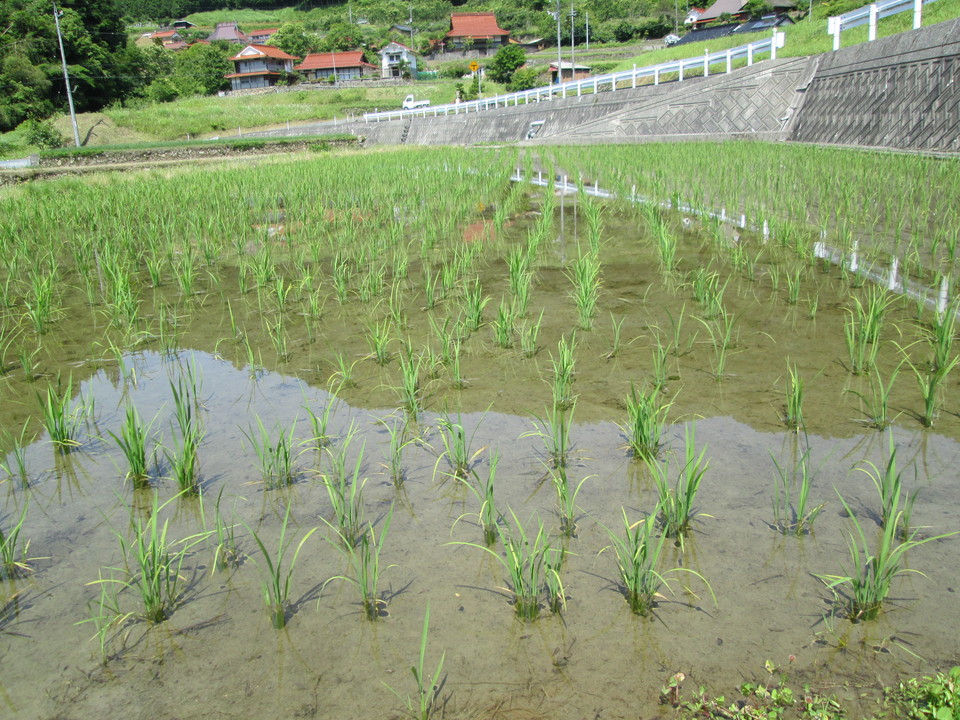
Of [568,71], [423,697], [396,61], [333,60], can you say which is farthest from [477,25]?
[423,697]

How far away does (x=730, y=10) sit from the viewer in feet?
157

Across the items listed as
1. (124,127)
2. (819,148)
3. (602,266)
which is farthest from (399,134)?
(602,266)

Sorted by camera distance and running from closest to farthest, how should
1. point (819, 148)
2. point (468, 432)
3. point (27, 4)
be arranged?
point (468, 432), point (819, 148), point (27, 4)

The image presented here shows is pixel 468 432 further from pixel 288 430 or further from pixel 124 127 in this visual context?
pixel 124 127

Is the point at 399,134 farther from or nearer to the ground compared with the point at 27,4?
nearer to the ground

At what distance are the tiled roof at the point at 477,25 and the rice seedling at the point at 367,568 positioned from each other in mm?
60722

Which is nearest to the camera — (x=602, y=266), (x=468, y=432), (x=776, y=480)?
(x=776, y=480)

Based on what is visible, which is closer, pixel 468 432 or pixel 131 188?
pixel 468 432

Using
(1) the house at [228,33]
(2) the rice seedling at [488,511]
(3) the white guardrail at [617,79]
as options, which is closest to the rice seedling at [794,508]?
(2) the rice seedling at [488,511]

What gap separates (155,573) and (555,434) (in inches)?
49.8

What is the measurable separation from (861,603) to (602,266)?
148 inches

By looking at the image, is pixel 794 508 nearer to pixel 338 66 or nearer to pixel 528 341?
pixel 528 341

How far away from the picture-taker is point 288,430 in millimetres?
2797

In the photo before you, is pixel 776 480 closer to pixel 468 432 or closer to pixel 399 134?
pixel 468 432
